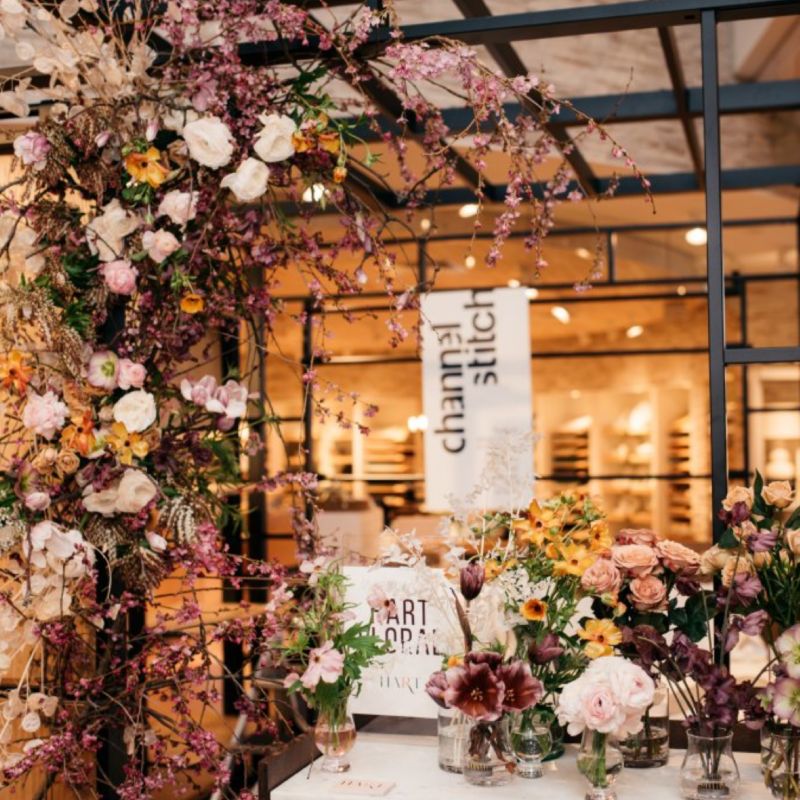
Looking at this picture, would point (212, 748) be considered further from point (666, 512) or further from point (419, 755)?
point (666, 512)

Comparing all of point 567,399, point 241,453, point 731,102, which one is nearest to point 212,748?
point 241,453

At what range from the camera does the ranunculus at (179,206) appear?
2.45 m

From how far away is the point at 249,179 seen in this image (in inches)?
95.5

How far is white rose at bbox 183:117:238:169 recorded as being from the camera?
7.87ft

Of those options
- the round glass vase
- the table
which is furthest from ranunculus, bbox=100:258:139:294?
the table

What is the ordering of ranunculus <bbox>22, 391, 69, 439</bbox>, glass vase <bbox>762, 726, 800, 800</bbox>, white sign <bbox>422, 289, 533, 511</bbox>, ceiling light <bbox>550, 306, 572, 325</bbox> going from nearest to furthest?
glass vase <bbox>762, 726, 800, 800</bbox> → ranunculus <bbox>22, 391, 69, 439</bbox> → white sign <bbox>422, 289, 533, 511</bbox> → ceiling light <bbox>550, 306, 572, 325</bbox>

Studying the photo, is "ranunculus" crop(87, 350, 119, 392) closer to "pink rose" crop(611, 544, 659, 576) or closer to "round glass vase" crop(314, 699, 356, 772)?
"round glass vase" crop(314, 699, 356, 772)

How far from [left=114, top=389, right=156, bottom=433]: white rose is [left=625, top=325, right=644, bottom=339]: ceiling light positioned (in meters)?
6.33

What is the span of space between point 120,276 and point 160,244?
115 mm

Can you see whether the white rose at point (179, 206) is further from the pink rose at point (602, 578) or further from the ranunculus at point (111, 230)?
the pink rose at point (602, 578)

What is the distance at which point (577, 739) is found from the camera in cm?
247

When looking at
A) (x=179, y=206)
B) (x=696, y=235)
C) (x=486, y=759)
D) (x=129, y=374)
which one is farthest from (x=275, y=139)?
(x=696, y=235)

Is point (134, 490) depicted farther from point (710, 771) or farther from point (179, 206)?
point (710, 771)

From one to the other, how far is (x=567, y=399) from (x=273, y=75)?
614 centimetres
